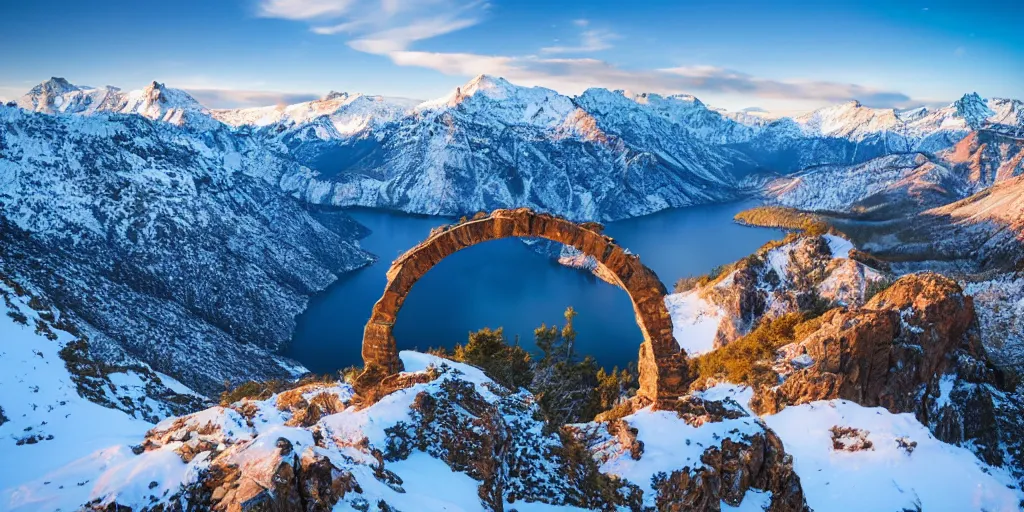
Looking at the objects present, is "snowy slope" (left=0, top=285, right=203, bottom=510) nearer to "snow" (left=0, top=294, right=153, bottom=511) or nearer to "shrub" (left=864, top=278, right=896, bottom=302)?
Answer: "snow" (left=0, top=294, right=153, bottom=511)

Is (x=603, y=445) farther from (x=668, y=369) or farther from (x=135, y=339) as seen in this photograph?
(x=135, y=339)

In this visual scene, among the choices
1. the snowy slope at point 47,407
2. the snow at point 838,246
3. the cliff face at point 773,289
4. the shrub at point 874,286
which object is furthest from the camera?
the snow at point 838,246

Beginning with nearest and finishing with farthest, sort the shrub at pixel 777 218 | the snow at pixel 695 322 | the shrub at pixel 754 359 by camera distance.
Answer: the shrub at pixel 754 359, the snow at pixel 695 322, the shrub at pixel 777 218

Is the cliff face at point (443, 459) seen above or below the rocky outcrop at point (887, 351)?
above

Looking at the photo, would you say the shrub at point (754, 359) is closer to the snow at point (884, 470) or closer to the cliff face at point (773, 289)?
the snow at point (884, 470)

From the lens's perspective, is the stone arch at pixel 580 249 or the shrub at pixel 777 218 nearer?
the stone arch at pixel 580 249

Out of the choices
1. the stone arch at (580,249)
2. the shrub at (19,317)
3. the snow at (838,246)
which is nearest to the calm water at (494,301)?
the snow at (838,246)

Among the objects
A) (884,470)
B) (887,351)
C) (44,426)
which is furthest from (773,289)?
(44,426)

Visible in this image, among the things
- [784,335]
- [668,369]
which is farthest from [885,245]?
[668,369]
